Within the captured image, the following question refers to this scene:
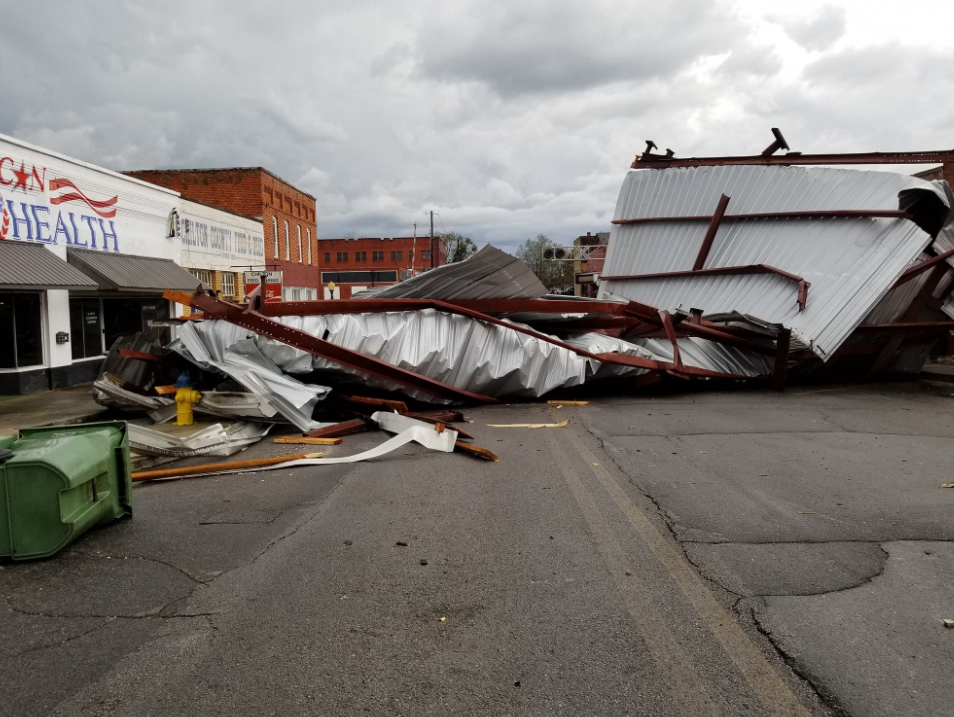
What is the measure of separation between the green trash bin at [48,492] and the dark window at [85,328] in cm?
1212

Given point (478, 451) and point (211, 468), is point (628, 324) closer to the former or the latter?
point (478, 451)

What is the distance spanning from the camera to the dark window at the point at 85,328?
1499cm

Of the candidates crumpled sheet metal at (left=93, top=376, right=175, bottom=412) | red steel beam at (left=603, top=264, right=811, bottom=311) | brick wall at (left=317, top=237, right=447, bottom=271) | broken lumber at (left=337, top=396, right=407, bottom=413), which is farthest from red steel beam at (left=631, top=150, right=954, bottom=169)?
brick wall at (left=317, top=237, right=447, bottom=271)

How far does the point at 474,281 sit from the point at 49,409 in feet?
25.1

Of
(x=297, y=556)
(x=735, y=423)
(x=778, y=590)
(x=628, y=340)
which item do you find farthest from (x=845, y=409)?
(x=297, y=556)

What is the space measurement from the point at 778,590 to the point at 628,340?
30.6 ft

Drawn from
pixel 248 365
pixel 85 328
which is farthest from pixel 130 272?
pixel 248 365

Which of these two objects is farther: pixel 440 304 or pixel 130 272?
pixel 130 272

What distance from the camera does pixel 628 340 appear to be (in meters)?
12.7

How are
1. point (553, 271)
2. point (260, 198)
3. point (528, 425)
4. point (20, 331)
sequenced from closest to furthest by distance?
point (528, 425) < point (20, 331) < point (260, 198) < point (553, 271)

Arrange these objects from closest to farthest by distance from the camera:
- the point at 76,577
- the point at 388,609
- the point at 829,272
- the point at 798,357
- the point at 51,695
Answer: the point at 51,695
the point at 388,609
the point at 76,577
the point at 829,272
the point at 798,357

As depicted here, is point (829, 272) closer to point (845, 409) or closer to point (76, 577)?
point (845, 409)

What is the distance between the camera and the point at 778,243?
43.9 feet

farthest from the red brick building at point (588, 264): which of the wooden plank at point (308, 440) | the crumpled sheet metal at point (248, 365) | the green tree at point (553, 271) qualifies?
the wooden plank at point (308, 440)
